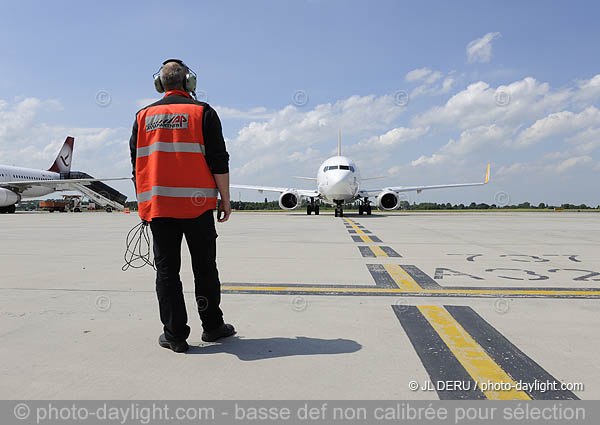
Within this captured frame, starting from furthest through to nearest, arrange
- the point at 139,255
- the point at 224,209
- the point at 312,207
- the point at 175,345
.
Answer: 1. the point at 312,207
2. the point at 139,255
3. the point at 224,209
4. the point at 175,345

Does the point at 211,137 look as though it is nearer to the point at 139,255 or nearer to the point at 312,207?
the point at 139,255

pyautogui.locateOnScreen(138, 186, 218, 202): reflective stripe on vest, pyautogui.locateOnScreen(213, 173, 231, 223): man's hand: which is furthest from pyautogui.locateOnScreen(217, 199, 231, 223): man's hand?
pyautogui.locateOnScreen(138, 186, 218, 202): reflective stripe on vest

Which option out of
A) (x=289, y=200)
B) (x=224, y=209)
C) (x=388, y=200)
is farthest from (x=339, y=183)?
(x=224, y=209)

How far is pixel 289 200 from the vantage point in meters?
28.2

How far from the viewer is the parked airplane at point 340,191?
78.9ft

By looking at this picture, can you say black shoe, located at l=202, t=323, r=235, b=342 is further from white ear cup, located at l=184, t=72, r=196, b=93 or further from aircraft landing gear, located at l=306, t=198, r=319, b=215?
aircraft landing gear, located at l=306, t=198, r=319, b=215

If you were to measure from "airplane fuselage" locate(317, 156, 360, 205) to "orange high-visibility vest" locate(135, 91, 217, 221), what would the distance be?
21.0 m

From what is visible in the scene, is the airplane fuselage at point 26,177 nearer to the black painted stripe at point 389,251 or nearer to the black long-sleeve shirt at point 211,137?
the black painted stripe at point 389,251

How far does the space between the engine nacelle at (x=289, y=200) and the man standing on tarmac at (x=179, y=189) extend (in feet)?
81.8

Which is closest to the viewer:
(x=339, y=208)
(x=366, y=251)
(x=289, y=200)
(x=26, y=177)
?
(x=366, y=251)

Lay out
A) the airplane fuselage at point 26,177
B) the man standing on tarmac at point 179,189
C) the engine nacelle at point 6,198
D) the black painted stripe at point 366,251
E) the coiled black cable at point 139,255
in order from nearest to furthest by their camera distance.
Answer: the man standing on tarmac at point 179,189, the coiled black cable at point 139,255, the black painted stripe at point 366,251, the engine nacelle at point 6,198, the airplane fuselage at point 26,177

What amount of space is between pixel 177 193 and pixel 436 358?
187cm

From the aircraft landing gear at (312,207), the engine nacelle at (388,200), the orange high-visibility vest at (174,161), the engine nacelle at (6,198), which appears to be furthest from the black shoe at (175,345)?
the engine nacelle at (6,198)
